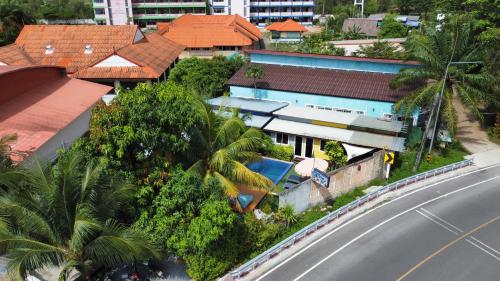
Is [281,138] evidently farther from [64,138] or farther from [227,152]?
[64,138]

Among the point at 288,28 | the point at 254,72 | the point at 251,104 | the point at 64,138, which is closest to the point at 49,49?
the point at 64,138

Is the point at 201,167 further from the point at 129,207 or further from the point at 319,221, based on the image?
the point at 319,221

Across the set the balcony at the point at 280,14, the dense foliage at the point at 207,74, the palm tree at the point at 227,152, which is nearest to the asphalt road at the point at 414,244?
the palm tree at the point at 227,152

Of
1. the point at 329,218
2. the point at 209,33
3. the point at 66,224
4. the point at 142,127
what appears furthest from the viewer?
the point at 209,33

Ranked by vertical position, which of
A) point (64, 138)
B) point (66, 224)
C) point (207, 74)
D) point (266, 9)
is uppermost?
point (266, 9)

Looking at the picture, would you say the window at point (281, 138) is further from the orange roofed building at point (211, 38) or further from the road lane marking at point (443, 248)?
the orange roofed building at point (211, 38)
